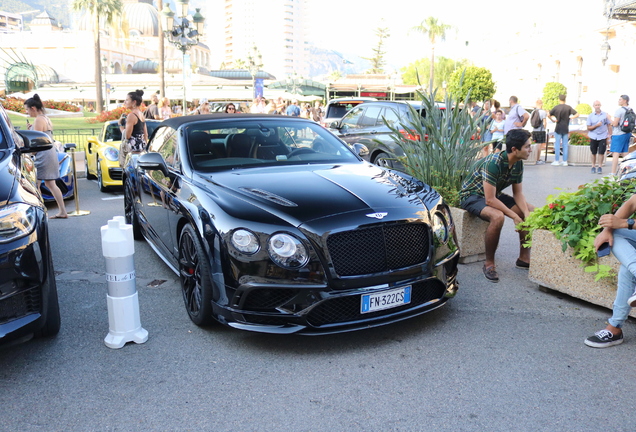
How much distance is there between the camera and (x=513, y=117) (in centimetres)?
1481

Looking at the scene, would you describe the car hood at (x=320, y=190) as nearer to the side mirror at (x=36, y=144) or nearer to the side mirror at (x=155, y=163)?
the side mirror at (x=155, y=163)

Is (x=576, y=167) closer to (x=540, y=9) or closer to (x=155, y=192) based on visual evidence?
(x=155, y=192)

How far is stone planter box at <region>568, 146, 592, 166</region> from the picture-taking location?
16.4 meters

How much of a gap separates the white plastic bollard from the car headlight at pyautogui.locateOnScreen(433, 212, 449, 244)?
209 centimetres

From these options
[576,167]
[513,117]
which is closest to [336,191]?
[513,117]

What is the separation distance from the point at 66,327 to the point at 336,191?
225 cm

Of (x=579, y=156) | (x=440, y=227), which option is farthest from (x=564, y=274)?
(x=579, y=156)

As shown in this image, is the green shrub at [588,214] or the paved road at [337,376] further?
the green shrub at [588,214]

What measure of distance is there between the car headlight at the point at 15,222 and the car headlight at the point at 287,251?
1.43 metres

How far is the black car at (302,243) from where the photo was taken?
143 inches

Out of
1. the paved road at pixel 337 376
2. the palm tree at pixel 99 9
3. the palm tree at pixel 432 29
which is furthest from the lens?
the palm tree at pixel 432 29

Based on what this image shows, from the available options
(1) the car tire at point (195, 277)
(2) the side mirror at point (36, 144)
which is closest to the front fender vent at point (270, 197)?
(1) the car tire at point (195, 277)

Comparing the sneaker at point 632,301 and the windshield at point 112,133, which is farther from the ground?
the windshield at point 112,133

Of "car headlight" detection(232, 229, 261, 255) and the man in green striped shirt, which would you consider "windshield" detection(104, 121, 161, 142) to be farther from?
"car headlight" detection(232, 229, 261, 255)
